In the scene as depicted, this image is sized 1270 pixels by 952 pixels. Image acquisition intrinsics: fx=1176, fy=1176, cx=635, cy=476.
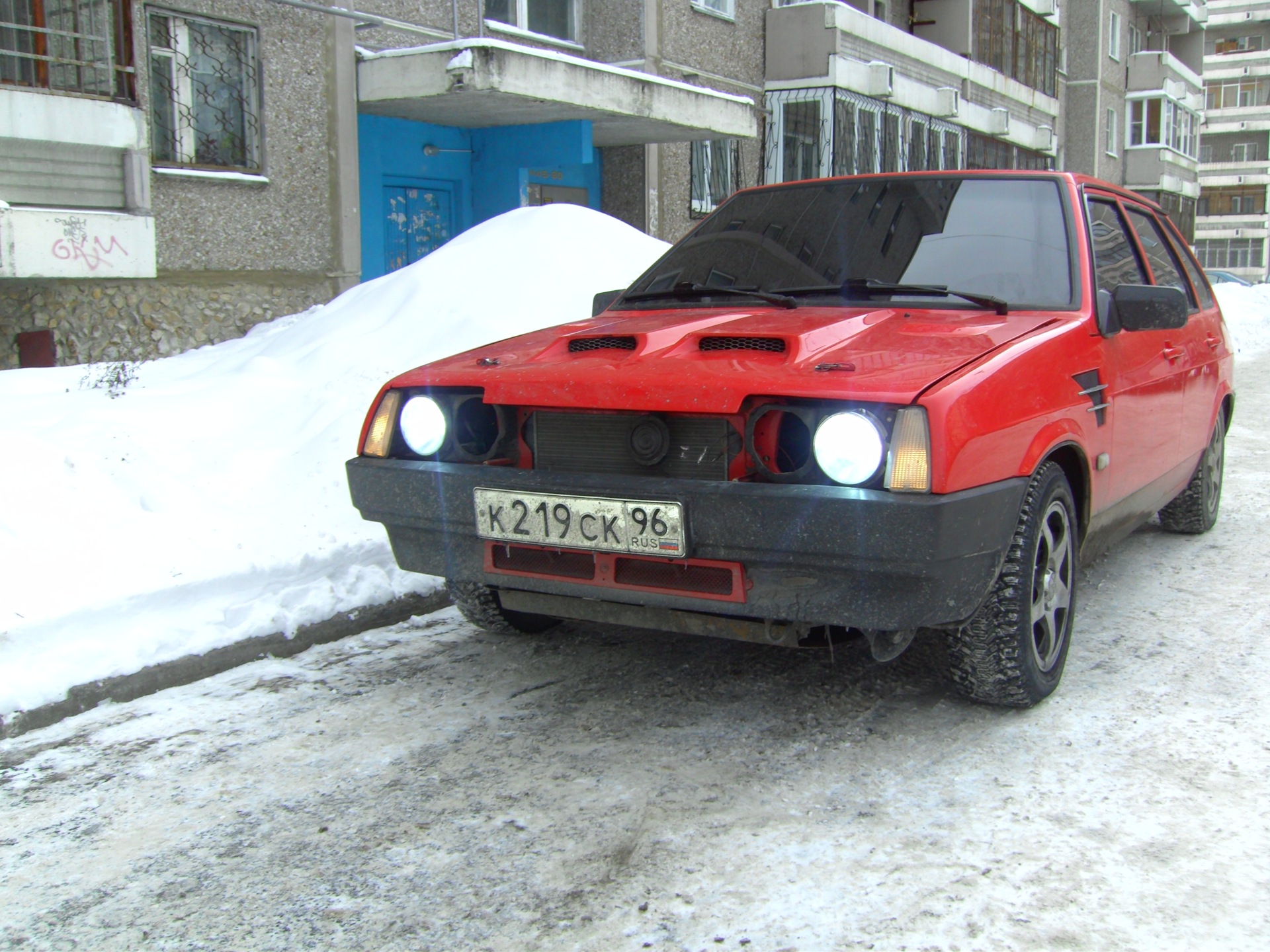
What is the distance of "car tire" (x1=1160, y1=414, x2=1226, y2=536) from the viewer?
561 cm

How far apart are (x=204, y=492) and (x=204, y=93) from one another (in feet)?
24.4

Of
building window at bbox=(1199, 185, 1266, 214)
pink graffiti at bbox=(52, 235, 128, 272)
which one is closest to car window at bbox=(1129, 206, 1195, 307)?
pink graffiti at bbox=(52, 235, 128, 272)

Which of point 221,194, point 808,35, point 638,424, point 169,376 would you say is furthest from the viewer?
point 808,35

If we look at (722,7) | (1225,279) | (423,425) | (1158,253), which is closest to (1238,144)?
(1225,279)

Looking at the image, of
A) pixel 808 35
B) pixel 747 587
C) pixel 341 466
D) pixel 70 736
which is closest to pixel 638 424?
pixel 747 587

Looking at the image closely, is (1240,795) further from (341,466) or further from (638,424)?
(341,466)

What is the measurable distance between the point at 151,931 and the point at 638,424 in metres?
1.61

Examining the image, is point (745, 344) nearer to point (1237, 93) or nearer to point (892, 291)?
point (892, 291)

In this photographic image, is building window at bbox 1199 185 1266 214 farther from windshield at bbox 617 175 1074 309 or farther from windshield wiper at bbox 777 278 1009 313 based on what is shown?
windshield wiper at bbox 777 278 1009 313

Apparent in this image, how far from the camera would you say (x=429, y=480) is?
3373 millimetres

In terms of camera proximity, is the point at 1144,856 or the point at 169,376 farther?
the point at 169,376

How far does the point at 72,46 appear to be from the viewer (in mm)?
10047

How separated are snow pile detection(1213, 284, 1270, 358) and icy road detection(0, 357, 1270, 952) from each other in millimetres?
14572

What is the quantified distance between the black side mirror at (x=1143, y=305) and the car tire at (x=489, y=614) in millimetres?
2144
